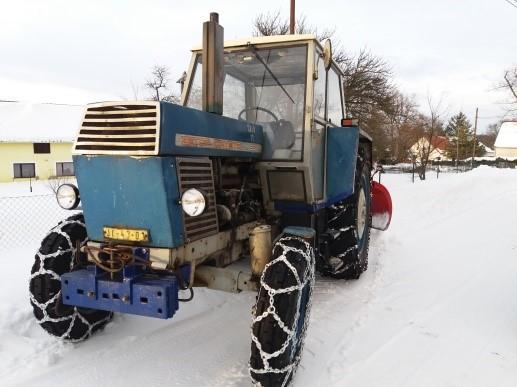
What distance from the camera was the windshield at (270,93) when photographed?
3793 mm

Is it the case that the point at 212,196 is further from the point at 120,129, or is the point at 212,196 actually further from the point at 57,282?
the point at 57,282

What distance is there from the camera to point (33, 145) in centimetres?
2720

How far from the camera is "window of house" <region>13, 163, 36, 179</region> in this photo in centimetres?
2659

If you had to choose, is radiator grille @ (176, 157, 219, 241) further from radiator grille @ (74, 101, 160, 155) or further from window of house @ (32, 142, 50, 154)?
window of house @ (32, 142, 50, 154)

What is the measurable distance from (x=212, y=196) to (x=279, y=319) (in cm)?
97

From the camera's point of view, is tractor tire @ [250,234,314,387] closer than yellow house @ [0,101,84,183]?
Yes

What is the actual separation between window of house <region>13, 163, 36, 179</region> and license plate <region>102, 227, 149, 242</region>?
88.9 feet

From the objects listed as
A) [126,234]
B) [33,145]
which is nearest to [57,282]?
[126,234]

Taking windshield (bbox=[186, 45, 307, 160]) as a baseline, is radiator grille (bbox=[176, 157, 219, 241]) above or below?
below

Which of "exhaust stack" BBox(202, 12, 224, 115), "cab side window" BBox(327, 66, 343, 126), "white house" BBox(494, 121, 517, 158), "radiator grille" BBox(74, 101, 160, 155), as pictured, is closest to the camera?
"radiator grille" BBox(74, 101, 160, 155)

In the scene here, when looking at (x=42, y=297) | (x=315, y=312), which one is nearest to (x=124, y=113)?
(x=42, y=297)

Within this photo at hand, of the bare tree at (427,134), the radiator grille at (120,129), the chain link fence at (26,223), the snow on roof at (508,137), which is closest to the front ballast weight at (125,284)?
the radiator grille at (120,129)

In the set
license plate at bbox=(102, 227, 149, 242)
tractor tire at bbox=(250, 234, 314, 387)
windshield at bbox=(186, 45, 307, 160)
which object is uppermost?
windshield at bbox=(186, 45, 307, 160)

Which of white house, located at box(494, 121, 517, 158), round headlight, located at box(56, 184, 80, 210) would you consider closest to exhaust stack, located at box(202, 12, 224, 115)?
round headlight, located at box(56, 184, 80, 210)
